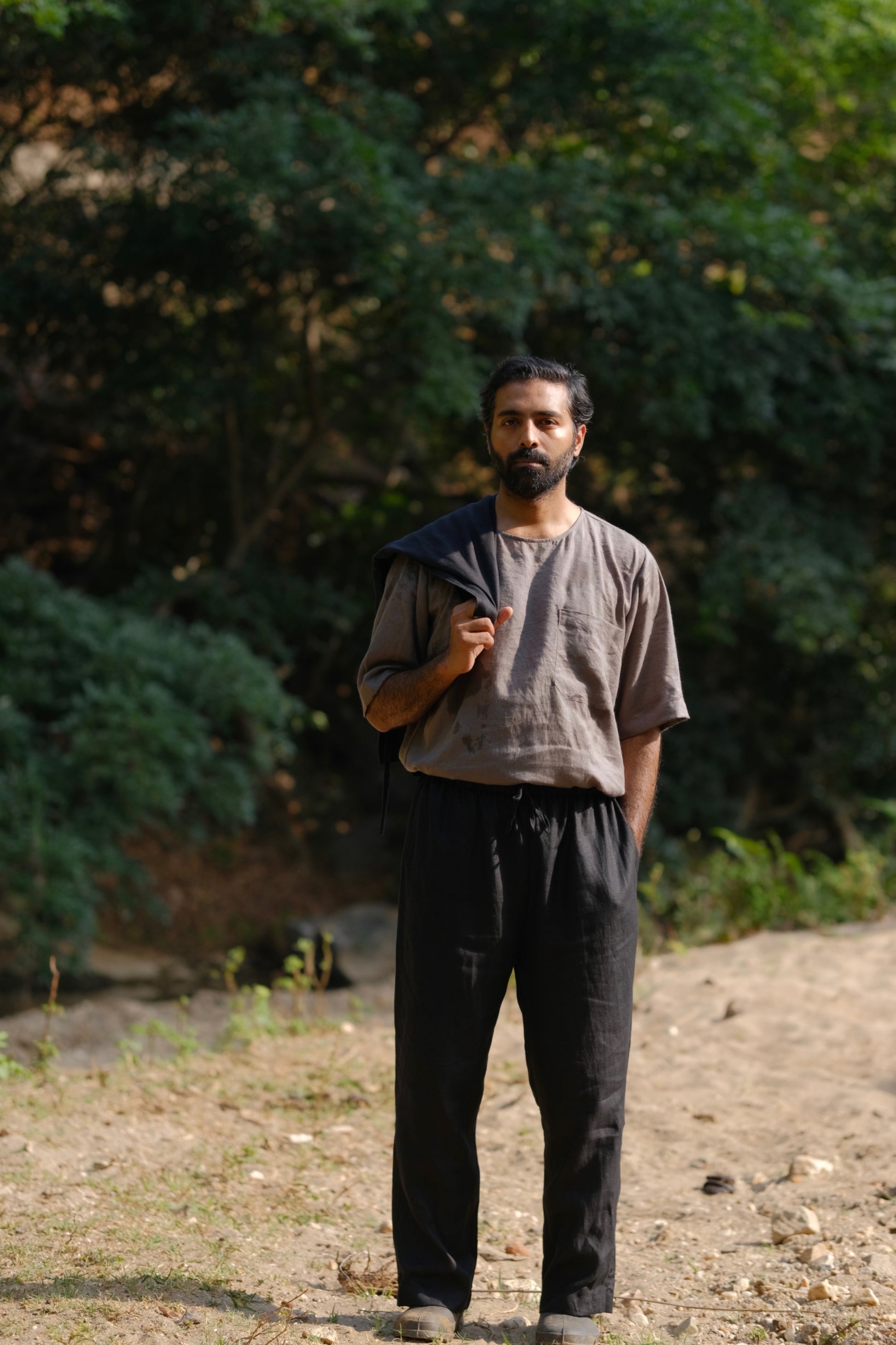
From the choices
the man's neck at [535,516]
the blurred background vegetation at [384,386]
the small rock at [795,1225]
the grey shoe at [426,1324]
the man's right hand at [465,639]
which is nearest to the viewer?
the man's right hand at [465,639]

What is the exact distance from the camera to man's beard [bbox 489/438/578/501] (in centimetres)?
279

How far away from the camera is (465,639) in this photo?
8.70 ft

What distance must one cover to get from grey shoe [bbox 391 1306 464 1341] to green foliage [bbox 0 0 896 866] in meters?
4.41

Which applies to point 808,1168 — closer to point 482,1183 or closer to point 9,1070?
point 482,1183

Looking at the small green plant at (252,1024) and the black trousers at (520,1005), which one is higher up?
the black trousers at (520,1005)

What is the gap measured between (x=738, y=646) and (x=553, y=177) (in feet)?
15.1

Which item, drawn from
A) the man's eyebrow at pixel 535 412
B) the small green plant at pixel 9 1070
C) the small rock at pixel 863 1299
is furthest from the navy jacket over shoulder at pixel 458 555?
the small green plant at pixel 9 1070

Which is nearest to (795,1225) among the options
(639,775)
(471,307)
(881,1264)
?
(881,1264)

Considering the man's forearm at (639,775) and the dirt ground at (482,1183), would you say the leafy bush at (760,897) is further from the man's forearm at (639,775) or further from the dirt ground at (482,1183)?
the man's forearm at (639,775)

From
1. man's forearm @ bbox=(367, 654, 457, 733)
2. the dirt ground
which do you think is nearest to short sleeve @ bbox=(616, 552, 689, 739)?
man's forearm @ bbox=(367, 654, 457, 733)

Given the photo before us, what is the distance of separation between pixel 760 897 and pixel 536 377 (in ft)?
18.4

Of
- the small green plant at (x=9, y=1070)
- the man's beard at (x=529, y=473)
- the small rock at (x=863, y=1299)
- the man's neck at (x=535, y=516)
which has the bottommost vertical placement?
the small green plant at (x=9, y=1070)

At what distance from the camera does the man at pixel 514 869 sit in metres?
2.74

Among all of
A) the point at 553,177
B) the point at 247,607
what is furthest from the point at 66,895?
the point at 553,177
